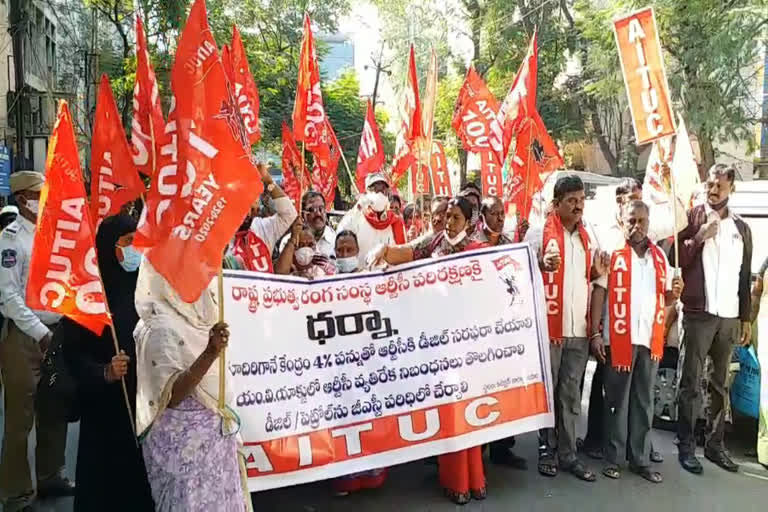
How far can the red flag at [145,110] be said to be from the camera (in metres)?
3.34

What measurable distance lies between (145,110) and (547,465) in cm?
356

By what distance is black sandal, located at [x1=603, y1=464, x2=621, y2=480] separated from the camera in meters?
4.80

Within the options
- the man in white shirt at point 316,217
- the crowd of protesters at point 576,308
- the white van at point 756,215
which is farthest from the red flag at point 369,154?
the white van at point 756,215

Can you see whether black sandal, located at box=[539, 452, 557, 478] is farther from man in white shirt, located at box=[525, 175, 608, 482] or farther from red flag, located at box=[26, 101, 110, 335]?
red flag, located at box=[26, 101, 110, 335]

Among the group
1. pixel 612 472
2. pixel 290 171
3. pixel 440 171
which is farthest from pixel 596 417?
pixel 290 171

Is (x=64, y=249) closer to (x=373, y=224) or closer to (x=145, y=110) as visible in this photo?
(x=145, y=110)

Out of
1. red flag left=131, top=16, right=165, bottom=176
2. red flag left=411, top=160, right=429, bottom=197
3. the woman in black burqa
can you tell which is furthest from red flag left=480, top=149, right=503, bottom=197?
the woman in black burqa

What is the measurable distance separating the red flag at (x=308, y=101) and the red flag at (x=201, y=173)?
503cm

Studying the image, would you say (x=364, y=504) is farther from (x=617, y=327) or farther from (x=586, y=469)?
(x=617, y=327)

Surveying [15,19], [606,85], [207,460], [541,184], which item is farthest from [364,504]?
[606,85]

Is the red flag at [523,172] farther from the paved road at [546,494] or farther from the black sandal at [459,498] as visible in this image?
the black sandal at [459,498]

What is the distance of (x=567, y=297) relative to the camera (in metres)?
4.77

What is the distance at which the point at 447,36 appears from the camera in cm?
2372

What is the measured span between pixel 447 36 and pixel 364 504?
21245mm
